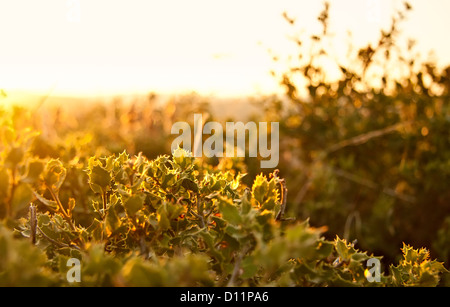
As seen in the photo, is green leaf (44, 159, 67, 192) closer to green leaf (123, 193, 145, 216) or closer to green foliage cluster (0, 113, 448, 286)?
green foliage cluster (0, 113, 448, 286)

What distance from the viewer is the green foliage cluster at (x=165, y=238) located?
1.14 m

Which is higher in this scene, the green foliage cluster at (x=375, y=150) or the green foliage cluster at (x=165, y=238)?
the green foliage cluster at (x=375, y=150)

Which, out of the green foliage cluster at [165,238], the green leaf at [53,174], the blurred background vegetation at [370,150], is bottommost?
the green foliage cluster at [165,238]

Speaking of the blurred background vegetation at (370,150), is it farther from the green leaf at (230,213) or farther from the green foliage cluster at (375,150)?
the green leaf at (230,213)

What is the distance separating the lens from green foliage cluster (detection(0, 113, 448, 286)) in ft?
3.76

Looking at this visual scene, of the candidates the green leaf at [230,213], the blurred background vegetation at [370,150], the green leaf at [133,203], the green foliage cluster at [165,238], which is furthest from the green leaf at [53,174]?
the blurred background vegetation at [370,150]

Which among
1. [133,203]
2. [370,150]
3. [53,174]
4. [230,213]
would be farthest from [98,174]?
[370,150]

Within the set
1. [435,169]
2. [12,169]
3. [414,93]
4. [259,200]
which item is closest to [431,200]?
[435,169]

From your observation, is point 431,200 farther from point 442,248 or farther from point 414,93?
point 414,93

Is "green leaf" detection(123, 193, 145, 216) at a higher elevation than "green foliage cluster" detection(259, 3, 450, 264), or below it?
below

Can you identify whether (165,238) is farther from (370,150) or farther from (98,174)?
(370,150)

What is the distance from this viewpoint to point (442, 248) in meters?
4.12

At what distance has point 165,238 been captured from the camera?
61.9 inches

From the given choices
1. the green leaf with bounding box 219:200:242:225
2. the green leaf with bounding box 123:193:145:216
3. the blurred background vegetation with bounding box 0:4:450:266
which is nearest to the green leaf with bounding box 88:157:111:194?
the green leaf with bounding box 123:193:145:216
